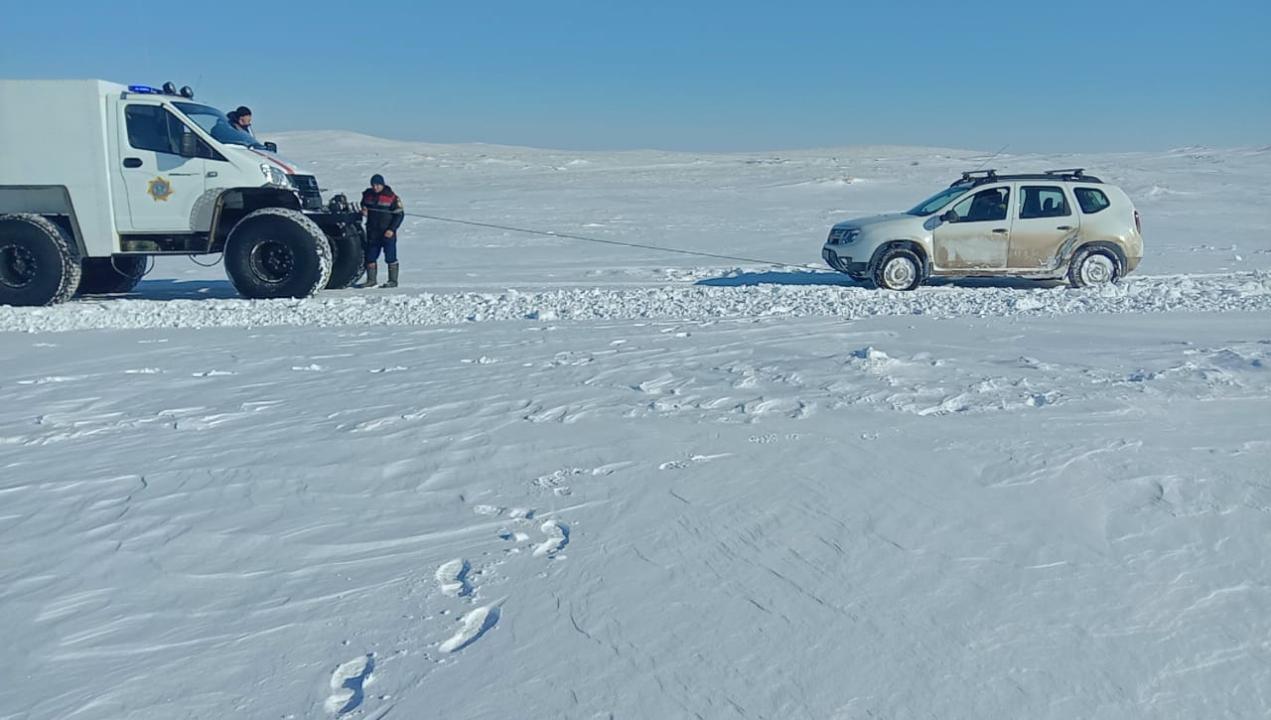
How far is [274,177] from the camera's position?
12.9 m

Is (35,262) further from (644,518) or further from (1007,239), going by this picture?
(1007,239)

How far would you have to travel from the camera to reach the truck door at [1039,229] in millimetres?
13828

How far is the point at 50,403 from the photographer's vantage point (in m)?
7.77

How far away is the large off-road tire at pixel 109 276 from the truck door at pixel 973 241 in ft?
34.1

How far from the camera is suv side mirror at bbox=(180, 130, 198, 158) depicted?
12.4 m

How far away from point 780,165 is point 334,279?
4118cm

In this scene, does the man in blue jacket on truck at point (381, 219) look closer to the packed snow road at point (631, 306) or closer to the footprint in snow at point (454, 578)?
the packed snow road at point (631, 306)

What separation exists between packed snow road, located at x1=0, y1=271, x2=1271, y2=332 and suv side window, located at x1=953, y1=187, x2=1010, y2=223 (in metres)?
0.94

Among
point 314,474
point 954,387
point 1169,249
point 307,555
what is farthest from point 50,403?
point 1169,249

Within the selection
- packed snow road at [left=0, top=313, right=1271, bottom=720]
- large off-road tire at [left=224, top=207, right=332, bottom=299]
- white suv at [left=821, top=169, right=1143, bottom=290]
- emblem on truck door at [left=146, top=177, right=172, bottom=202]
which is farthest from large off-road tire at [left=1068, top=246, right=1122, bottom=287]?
emblem on truck door at [left=146, top=177, right=172, bottom=202]

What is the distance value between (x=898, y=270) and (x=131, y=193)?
924 centimetres

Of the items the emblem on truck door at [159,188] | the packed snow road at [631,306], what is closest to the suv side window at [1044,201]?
the packed snow road at [631,306]

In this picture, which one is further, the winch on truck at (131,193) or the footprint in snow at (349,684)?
the winch on truck at (131,193)

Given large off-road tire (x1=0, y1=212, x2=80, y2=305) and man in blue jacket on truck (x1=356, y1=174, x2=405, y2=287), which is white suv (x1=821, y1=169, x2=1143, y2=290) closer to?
man in blue jacket on truck (x1=356, y1=174, x2=405, y2=287)
